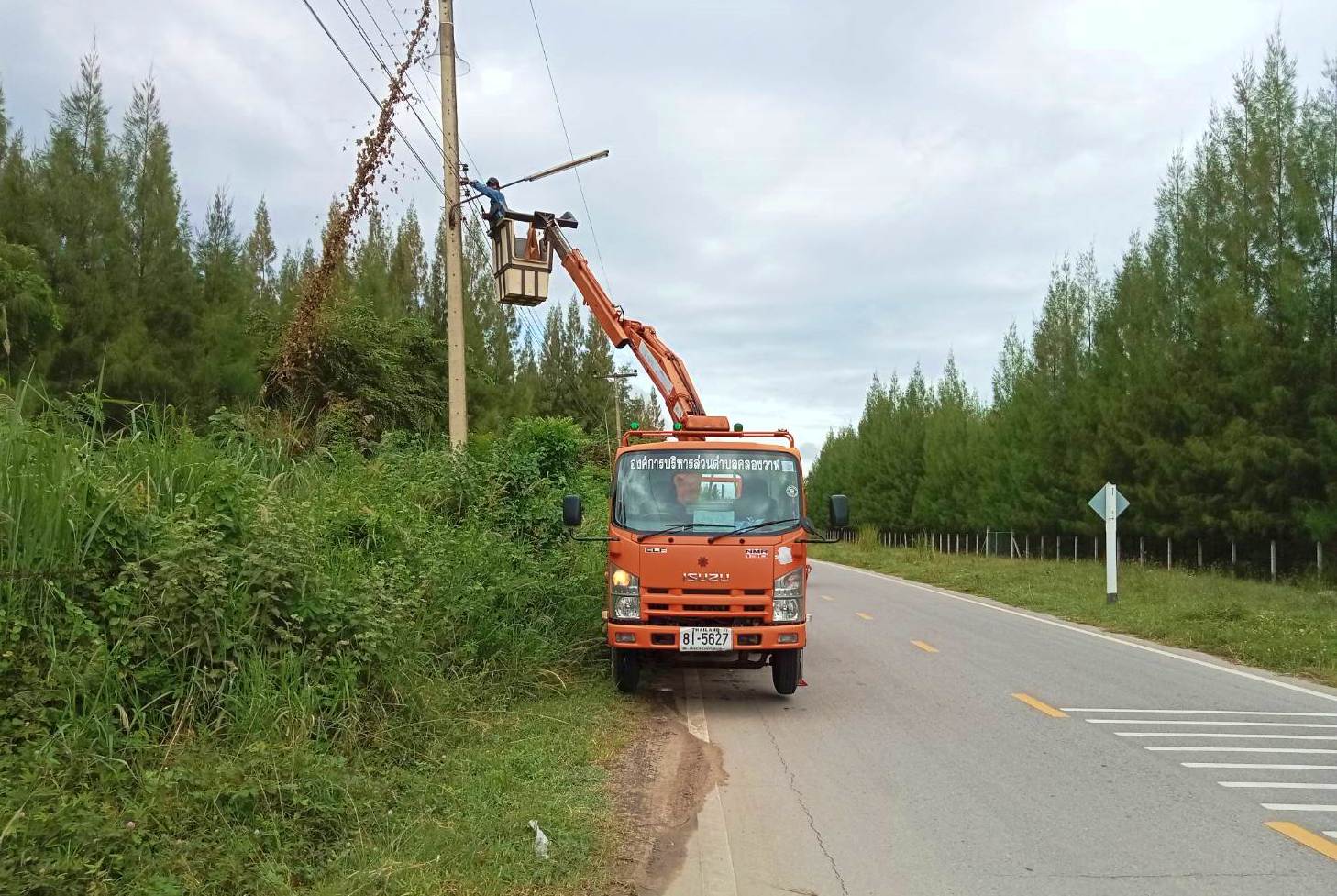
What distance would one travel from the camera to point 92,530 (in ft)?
17.9

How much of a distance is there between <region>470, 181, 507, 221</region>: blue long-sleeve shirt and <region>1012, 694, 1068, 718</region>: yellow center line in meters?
9.12

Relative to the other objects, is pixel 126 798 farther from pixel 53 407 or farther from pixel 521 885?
pixel 53 407

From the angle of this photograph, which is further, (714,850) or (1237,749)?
(1237,749)

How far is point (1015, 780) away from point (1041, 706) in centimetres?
286

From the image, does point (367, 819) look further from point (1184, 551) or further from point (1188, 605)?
point (1184, 551)

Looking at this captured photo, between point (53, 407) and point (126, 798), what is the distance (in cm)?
344

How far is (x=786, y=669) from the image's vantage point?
9359 mm

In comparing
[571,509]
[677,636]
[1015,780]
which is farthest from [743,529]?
[1015,780]

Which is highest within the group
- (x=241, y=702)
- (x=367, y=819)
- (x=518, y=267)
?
(x=518, y=267)

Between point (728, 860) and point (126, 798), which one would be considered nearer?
point (126, 798)

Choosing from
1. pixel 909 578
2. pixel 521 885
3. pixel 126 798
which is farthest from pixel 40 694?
pixel 909 578

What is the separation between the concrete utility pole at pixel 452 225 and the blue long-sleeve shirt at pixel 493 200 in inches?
23.6

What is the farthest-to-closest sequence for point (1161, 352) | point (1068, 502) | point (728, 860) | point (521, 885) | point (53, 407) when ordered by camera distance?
1. point (1068, 502)
2. point (1161, 352)
3. point (53, 407)
4. point (728, 860)
5. point (521, 885)

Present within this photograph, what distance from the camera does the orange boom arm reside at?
13781 millimetres
